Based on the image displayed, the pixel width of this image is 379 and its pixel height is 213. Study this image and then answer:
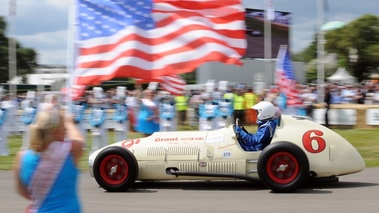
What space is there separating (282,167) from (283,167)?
17 mm

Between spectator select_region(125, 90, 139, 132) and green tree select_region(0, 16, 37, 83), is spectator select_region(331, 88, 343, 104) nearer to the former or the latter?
spectator select_region(125, 90, 139, 132)

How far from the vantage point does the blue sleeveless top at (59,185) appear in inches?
150

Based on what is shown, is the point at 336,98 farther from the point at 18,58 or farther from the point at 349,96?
the point at 18,58

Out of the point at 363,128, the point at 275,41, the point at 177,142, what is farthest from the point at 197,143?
the point at 275,41

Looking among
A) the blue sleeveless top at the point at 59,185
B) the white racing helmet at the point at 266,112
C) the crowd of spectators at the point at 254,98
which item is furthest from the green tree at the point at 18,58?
the blue sleeveless top at the point at 59,185

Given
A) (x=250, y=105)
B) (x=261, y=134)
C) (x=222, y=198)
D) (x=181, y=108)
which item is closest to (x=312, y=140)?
(x=261, y=134)

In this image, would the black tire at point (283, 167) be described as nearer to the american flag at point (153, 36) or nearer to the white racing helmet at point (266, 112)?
the white racing helmet at point (266, 112)

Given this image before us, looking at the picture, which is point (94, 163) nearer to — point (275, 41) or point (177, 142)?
point (177, 142)

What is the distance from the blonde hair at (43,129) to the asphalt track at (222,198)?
4116 millimetres

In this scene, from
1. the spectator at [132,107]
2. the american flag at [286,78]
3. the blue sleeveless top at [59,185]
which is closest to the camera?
the blue sleeveless top at [59,185]

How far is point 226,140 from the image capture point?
9.18m

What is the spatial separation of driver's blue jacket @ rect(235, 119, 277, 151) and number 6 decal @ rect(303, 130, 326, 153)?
47 cm

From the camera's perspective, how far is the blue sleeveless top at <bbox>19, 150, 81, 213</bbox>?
12.5 ft

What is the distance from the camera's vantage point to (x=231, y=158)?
9117mm
